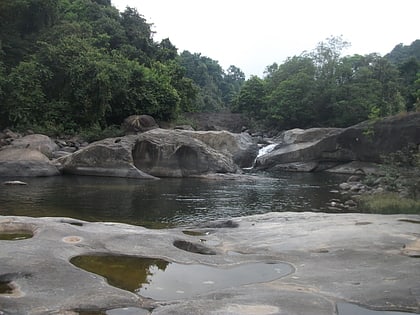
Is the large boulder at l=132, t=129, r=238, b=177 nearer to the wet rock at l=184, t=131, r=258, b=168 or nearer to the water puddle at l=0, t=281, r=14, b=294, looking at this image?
the wet rock at l=184, t=131, r=258, b=168

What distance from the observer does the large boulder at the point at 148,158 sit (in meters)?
30.2

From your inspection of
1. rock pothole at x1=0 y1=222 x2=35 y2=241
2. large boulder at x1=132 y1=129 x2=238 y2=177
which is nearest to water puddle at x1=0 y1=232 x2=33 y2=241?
rock pothole at x1=0 y1=222 x2=35 y2=241

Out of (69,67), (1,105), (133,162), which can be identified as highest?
(69,67)

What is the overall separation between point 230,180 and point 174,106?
59.5 ft

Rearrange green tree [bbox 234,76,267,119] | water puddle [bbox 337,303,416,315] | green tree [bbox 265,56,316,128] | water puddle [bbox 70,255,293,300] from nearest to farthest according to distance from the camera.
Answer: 1. water puddle [bbox 337,303,416,315]
2. water puddle [bbox 70,255,293,300]
3. green tree [bbox 265,56,316,128]
4. green tree [bbox 234,76,267,119]

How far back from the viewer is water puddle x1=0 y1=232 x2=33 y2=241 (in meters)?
10.5

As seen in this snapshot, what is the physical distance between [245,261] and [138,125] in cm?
3046

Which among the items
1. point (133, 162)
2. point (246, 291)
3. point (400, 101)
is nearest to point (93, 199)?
point (133, 162)

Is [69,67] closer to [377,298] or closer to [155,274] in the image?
[155,274]

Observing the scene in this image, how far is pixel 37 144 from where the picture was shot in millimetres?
31625

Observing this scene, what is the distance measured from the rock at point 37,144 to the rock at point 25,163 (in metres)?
A: 1.05

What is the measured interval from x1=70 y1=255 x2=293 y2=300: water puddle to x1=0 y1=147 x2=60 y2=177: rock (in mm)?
20643

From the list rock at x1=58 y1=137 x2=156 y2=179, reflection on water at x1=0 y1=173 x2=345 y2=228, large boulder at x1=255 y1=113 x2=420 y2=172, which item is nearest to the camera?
reflection on water at x1=0 y1=173 x2=345 y2=228

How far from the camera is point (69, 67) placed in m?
41.0
